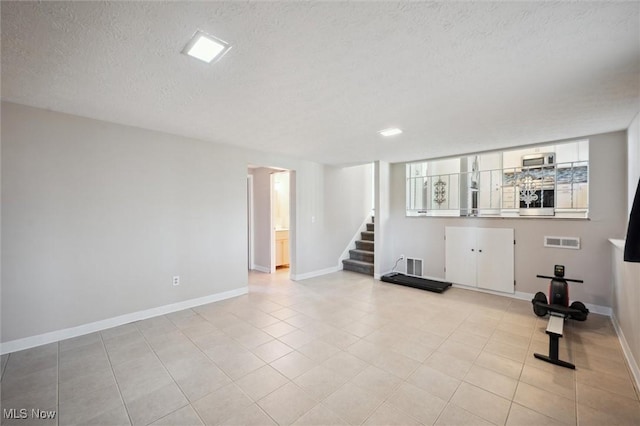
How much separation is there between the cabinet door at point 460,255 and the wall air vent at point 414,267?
21.7 inches

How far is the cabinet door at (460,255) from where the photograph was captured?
185 inches

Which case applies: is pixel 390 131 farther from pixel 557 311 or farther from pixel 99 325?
pixel 99 325

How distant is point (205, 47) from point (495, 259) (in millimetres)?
4950

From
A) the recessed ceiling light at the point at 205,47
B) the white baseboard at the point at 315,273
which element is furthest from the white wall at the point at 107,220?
the recessed ceiling light at the point at 205,47

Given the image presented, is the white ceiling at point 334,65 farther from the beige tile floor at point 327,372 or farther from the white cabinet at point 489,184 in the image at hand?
the beige tile floor at point 327,372

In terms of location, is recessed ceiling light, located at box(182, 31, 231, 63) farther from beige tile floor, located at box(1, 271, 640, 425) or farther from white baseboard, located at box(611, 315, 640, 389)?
white baseboard, located at box(611, 315, 640, 389)

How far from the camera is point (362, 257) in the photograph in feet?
20.5

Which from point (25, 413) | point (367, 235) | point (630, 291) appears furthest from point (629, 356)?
point (25, 413)

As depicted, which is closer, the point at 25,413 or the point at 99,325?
the point at 25,413

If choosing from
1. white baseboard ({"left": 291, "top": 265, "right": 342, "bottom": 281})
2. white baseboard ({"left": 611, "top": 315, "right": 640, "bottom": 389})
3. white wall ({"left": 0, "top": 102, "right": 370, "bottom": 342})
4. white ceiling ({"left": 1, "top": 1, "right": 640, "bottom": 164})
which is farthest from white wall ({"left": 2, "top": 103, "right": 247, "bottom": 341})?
white baseboard ({"left": 611, "top": 315, "right": 640, "bottom": 389})

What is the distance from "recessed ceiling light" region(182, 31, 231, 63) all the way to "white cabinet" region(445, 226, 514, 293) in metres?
4.68

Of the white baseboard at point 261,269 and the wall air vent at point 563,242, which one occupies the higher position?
the wall air vent at point 563,242

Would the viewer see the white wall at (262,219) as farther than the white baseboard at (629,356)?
Yes

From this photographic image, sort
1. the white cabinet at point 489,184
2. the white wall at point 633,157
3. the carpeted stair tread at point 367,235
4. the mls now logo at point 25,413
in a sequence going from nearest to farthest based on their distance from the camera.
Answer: the mls now logo at point 25,413 < the white wall at point 633,157 < the white cabinet at point 489,184 < the carpeted stair tread at point 367,235
